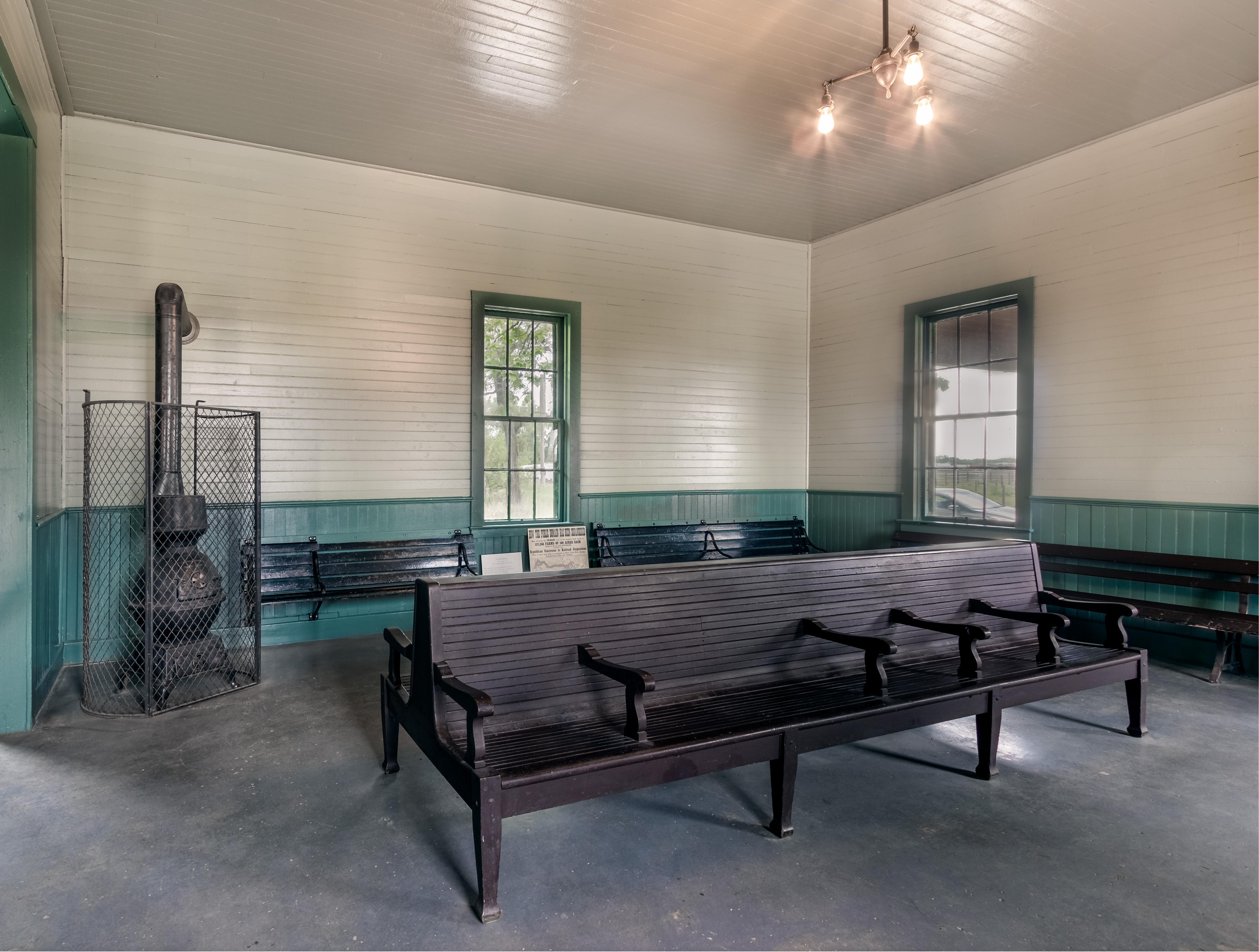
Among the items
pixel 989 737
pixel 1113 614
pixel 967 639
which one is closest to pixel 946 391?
pixel 1113 614

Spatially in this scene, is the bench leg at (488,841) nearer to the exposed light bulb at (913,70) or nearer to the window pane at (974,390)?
the exposed light bulb at (913,70)

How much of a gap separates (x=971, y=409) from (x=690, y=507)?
279 centimetres

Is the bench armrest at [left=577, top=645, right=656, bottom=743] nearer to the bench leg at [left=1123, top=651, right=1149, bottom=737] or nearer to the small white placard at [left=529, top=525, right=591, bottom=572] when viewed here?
the bench leg at [left=1123, top=651, right=1149, bottom=737]

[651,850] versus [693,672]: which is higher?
[693,672]

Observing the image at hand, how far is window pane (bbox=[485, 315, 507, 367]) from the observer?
21.1ft

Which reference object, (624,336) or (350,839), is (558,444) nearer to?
(624,336)

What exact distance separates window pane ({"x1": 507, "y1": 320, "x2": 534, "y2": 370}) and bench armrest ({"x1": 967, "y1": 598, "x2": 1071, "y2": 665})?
453 cm

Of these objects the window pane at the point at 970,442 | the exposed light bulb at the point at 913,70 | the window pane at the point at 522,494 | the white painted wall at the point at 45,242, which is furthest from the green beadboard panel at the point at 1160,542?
the white painted wall at the point at 45,242

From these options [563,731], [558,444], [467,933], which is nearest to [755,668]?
[563,731]

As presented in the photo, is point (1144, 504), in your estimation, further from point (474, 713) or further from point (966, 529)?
point (474, 713)

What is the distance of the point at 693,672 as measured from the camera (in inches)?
113

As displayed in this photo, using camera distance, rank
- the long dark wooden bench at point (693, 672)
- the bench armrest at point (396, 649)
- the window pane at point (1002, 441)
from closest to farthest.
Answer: the long dark wooden bench at point (693, 672), the bench armrest at point (396, 649), the window pane at point (1002, 441)

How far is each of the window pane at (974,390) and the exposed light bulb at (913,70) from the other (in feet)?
11.9

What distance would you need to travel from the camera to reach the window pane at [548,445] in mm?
6703
